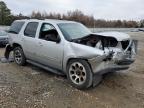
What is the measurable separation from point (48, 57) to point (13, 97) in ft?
6.21

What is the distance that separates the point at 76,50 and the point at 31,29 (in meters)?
2.47

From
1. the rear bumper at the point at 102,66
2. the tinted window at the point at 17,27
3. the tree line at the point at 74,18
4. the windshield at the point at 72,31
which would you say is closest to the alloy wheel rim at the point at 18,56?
the tinted window at the point at 17,27

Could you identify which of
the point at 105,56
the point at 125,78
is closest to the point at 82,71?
the point at 105,56

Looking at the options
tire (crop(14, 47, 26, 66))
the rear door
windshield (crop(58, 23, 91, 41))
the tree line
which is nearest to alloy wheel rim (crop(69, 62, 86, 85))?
windshield (crop(58, 23, 91, 41))

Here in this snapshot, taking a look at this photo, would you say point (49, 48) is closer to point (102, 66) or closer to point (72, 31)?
point (72, 31)

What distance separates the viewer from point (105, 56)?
5.74 meters

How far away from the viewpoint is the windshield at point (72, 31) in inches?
268

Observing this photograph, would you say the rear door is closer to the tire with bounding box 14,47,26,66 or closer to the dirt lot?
the tire with bounding box 14,47,26,66

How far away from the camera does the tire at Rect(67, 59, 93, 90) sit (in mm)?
5984

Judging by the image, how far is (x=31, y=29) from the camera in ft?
26.5

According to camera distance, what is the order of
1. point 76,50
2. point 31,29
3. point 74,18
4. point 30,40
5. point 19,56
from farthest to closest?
point 74,18, point 19,56, point 31,29, point 30,40, point 76,50

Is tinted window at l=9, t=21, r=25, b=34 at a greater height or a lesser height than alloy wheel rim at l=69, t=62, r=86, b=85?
greater

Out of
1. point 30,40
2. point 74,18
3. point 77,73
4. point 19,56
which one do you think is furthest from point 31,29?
point 74,18

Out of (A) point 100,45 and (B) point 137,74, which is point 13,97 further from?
(B) point 137,74
